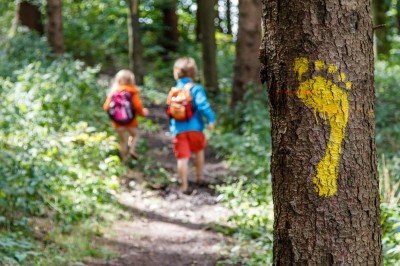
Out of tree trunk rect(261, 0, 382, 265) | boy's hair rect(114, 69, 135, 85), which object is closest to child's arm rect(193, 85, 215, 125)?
boy's hair rect(114, 69, 135, 85)

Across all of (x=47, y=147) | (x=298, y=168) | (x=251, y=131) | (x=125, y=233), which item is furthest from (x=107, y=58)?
(x=298, y=168)

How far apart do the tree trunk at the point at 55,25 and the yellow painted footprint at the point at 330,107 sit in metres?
11.9

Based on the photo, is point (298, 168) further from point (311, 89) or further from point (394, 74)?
point (394, 74)

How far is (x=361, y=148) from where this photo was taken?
267cm

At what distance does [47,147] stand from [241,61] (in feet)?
19.2

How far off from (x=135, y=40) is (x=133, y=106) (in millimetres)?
8106

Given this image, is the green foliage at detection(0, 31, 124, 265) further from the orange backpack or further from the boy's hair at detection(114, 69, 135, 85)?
the orange backpack

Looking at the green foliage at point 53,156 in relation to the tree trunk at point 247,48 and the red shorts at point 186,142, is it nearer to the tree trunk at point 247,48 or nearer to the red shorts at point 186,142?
the red shorts at point 186,142

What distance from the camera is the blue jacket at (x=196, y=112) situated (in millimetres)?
7715

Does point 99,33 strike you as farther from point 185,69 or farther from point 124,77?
point 185,69

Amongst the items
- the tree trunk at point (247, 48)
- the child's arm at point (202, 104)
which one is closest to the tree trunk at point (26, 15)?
the tree trunk at point (247, 48)

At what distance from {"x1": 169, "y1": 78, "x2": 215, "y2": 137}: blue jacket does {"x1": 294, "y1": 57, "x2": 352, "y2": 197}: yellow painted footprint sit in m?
5.00

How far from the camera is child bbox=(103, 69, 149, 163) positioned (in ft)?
29.7

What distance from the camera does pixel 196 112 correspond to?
26.0 ft
